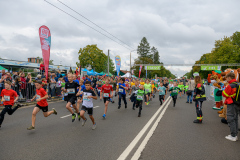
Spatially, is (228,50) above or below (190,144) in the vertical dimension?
above

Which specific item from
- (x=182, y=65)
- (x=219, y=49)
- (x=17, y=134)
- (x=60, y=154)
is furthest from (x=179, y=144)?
(x=219, y=49)

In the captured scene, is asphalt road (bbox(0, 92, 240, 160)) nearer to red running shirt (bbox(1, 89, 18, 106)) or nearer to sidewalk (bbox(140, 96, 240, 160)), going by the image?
sidewalk (bbox(140, 96, 240, 160))

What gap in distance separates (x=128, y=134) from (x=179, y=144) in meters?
1.44

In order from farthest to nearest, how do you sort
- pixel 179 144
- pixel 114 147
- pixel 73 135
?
pixel 73 135 < pixel 179 144 < pixel 114 147

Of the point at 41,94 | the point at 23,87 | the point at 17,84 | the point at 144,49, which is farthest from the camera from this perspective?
the point at 144,49

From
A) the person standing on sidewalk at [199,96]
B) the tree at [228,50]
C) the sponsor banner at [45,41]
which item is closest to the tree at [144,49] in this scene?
the tree at [228,50]

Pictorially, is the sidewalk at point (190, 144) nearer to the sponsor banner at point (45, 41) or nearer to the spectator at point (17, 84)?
the spectator at point (17, 84)

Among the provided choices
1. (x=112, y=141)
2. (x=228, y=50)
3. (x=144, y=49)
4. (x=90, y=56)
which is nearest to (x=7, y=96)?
(x=112, y=141)

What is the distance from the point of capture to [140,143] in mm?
4582

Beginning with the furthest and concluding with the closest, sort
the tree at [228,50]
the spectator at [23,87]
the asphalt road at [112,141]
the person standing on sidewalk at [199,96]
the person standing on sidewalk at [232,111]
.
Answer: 1. the tree at [228,50]
2. the spectator at [23,87]
3. the person standing on sidewalk at [199,96]
4. the person standing on sidewalk at [232,111]
5. the asphalt road at [112,141]

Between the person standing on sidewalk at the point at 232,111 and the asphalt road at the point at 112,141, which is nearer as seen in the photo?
the asphalt road at the point at 112,141

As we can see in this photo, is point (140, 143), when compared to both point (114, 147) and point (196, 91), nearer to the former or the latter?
point (114, 147)

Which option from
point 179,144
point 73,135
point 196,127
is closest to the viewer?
point 179,144

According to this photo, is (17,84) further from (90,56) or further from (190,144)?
(90,56)
